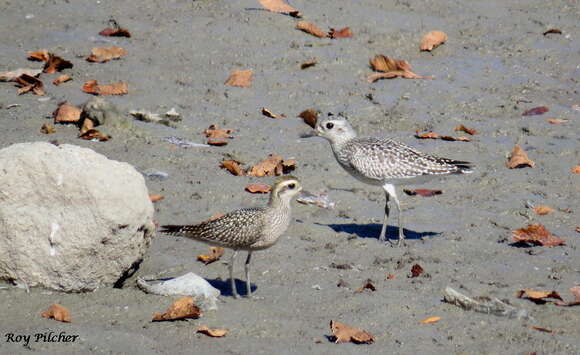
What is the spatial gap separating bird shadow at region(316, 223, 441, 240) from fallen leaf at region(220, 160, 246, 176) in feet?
4.33

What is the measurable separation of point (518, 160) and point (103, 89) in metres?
5.21

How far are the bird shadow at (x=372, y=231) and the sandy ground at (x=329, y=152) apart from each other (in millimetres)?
27

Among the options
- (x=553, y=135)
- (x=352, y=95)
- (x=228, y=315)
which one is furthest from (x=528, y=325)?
(x=352, y=95)

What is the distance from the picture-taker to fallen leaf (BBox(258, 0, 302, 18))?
1426cm

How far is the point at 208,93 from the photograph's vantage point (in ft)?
41.0

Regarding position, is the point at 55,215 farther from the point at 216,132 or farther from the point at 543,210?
the point at 543,210

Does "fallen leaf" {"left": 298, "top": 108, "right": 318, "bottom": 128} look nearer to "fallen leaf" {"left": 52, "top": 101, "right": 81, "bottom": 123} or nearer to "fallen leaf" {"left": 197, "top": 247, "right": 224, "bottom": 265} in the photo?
"fallen leaf" {"left": 52, "top": 101, "right": 81, "bottom": 123}

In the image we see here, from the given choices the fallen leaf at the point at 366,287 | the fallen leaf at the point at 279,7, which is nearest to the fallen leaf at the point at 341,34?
the fallen leaf at the point at 279,7

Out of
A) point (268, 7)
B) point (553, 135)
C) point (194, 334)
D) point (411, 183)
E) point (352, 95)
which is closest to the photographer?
point (194, 334)

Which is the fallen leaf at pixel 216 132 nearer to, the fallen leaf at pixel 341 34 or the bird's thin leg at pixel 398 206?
the bird's thin leg at pixel 398 206

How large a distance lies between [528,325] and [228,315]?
2.36 meters

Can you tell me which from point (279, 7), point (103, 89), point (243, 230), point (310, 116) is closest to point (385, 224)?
point (243, 230)

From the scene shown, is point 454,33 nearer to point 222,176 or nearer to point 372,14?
point 372,14

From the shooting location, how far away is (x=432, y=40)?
45.9ft
